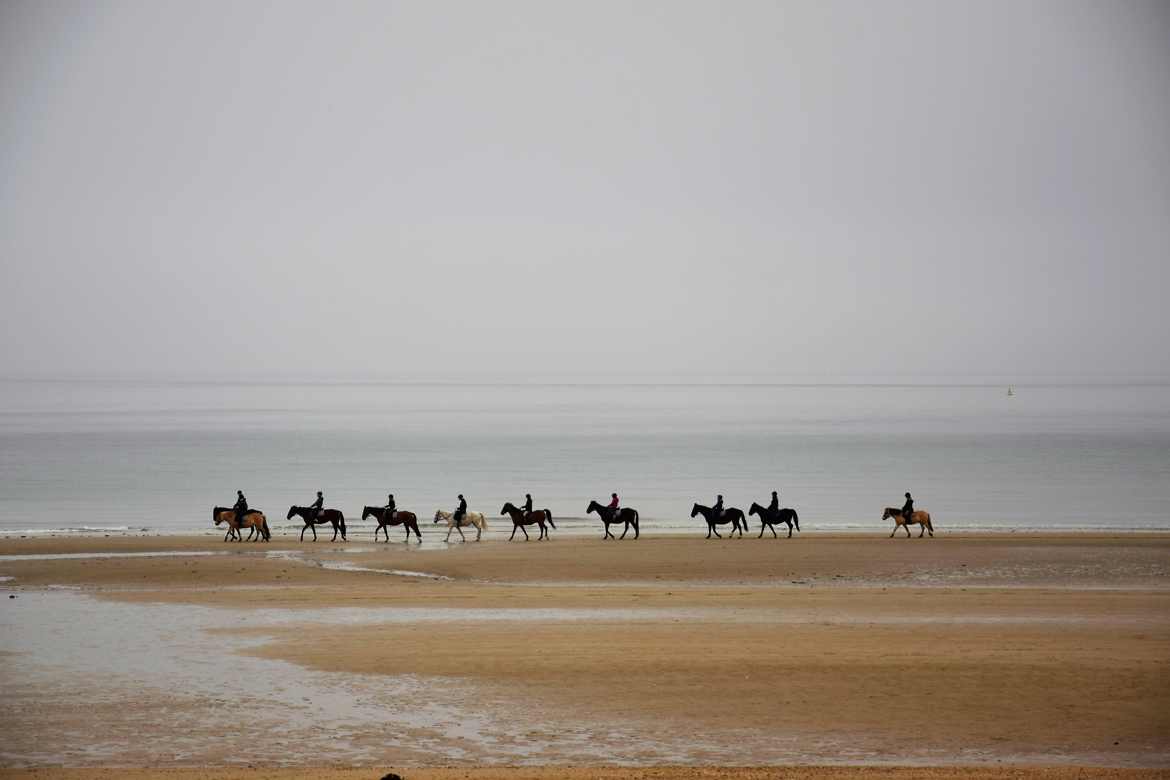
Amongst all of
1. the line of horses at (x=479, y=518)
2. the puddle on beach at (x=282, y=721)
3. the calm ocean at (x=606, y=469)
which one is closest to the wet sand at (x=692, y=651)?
the puddle on beach at (x=282, y=721)

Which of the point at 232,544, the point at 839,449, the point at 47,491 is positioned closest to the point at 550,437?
the point at 839,449

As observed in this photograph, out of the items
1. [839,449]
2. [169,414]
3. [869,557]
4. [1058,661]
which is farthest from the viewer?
[169,414]

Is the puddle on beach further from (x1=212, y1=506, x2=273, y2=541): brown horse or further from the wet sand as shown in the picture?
(x1=212, y1=506, x2=273, y2=541): brown horse

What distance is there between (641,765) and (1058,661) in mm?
7659

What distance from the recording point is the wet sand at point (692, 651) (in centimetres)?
1315

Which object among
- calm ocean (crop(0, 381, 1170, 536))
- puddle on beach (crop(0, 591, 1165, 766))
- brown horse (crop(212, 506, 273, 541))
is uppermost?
calm ocean (crop(0, 381, 1170, 536))

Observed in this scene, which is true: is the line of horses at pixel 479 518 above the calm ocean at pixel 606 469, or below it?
below

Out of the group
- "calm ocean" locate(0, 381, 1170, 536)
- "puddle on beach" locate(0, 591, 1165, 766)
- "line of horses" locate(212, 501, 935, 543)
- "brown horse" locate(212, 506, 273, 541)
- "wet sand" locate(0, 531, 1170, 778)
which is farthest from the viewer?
"calm ocean" locate(0, 381, 1170, 536)

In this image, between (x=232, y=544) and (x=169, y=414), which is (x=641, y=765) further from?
(x=169, y=414)

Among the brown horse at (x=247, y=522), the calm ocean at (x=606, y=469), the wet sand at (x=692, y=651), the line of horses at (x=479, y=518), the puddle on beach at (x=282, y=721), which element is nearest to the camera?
the puddle on beach at (x=282, y=721)

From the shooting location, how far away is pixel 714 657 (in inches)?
679

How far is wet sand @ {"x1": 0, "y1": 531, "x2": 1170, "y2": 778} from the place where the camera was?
43.1 ft

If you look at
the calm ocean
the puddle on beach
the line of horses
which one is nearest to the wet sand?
the puddle on beach

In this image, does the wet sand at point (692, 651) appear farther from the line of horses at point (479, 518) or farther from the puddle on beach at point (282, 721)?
the line of horses at point (479, 518)
